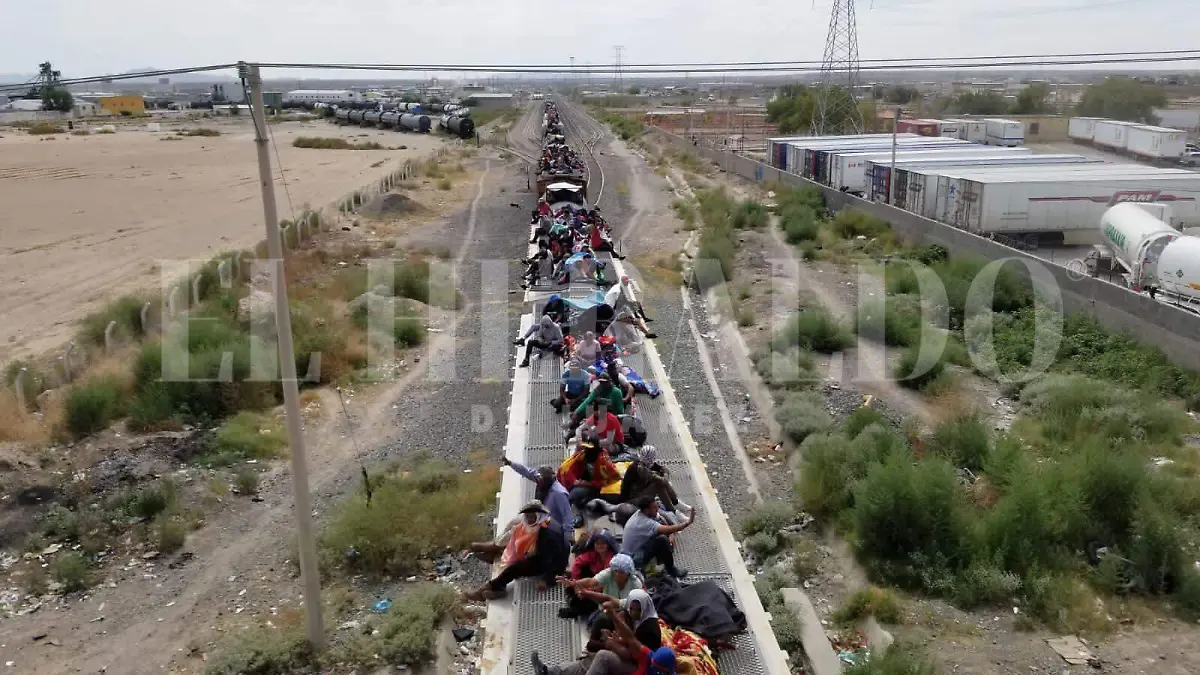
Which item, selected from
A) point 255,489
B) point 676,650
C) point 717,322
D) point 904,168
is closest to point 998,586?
point 676,650

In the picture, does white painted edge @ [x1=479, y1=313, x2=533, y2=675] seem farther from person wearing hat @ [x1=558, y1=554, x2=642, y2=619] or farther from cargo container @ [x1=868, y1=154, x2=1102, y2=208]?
cargo container @ [x1=868, y1=154, x2=1102, y2=208]

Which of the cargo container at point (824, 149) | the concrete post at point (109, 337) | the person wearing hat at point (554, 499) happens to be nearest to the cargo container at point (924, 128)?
the cargo container at point (824, 149)

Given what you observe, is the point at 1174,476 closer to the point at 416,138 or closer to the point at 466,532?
the point at 466,532

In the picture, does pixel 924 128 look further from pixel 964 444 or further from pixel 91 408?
pixel 91 408

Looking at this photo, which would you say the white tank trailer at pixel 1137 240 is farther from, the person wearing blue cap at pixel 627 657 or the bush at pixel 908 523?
the person wearing blue cap at pixel 627 657

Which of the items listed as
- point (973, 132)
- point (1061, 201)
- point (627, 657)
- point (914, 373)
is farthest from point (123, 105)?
point (627, 657)

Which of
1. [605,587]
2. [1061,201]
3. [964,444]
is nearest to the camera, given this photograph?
[605,587]

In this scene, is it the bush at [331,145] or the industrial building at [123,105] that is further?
the industrial building at [123,105]
